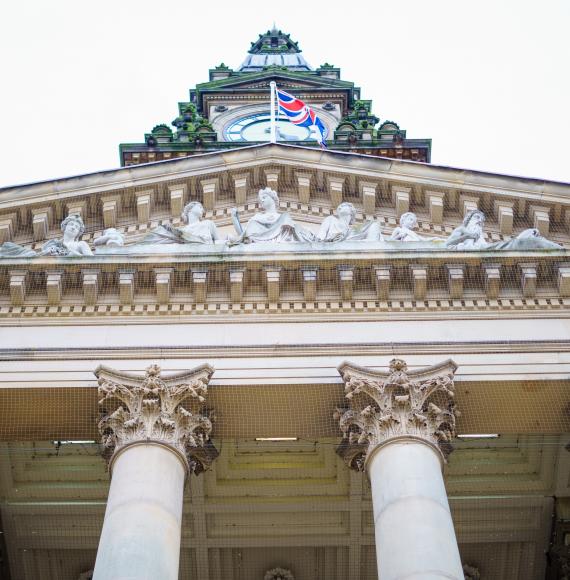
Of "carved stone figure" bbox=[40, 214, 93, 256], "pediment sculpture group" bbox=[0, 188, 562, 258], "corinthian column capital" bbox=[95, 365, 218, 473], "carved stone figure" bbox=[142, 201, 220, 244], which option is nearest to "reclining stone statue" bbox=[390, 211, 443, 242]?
Answer: "pediment sculpture group" bbox=[0, 188, 562, 258]

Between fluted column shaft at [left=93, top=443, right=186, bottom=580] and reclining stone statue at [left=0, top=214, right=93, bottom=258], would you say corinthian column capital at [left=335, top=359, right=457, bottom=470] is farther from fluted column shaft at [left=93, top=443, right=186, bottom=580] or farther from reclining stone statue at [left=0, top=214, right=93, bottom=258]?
reclining stone statue at [left=0, top=214, right=93, bottom=258]

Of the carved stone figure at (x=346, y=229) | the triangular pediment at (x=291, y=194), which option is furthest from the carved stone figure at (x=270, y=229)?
the triangular pediment at (x=291, y=194)

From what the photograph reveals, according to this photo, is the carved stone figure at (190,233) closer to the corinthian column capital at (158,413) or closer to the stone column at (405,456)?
the corinthian column capital at (158,413)

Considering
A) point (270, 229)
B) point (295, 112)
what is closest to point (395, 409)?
point (270, 229)

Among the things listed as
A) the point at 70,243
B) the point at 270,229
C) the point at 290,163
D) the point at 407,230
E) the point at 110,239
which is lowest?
the point at 70,243

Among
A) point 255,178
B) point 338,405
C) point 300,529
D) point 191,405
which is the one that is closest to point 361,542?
point 300,529

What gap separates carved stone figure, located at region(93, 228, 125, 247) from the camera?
842 inches

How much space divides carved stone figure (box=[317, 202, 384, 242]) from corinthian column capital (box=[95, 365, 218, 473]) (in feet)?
14.7

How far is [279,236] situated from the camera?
2122 cm

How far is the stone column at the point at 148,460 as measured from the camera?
15156mm

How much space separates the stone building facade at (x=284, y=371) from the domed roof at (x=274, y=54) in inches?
1260

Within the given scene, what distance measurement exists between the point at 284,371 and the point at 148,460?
3232 millimetres

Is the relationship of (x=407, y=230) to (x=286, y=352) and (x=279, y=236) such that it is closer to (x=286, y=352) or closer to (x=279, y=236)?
(x=279, y=236)

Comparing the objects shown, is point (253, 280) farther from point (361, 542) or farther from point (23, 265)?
point (361, 542)
